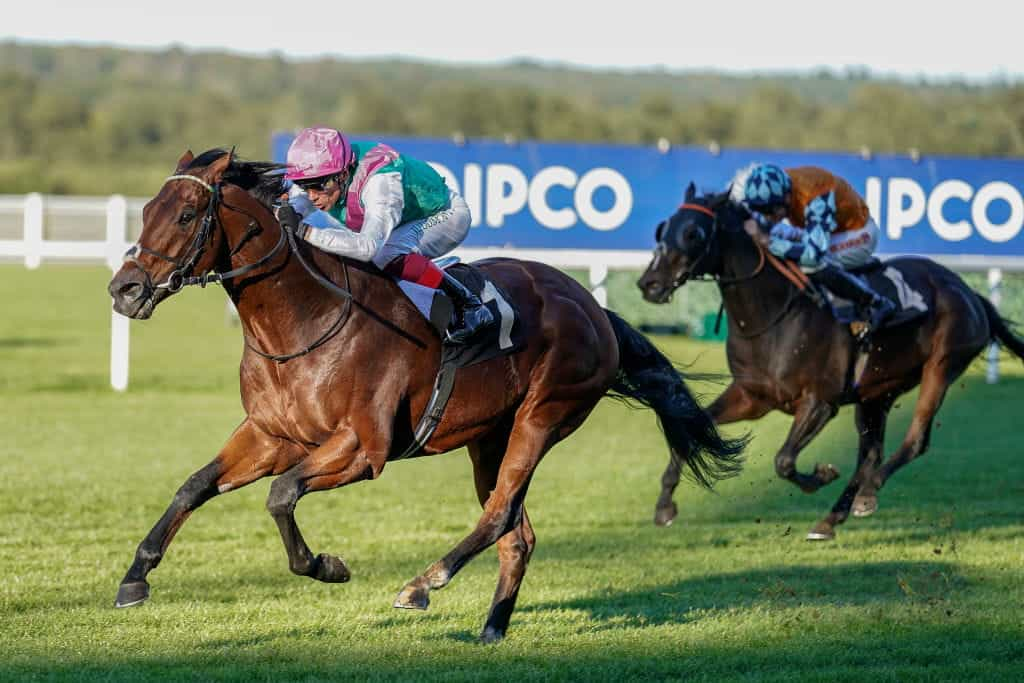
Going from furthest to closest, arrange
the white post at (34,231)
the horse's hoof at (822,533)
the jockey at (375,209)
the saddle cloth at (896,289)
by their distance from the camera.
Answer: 1. the white post at (34,231)
2. the saddle cloth at (896,289)
3. the horse's hoof at (822,533)
4. the jockey at (375,209)

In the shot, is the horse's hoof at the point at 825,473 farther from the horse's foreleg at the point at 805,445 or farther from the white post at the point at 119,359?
the white post at the point at 119,359

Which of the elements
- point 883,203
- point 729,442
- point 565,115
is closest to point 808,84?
point 565,115

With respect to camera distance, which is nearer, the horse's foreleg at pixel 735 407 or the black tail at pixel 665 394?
the black tail at pixel 665 394

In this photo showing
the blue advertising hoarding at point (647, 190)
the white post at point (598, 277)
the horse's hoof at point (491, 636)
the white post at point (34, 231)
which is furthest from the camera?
the blue advertising hoarding at point (647, 190)

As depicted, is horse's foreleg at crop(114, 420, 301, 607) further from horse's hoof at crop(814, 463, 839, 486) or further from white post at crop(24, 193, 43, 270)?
white post at crop(24, 193, 43, 270)

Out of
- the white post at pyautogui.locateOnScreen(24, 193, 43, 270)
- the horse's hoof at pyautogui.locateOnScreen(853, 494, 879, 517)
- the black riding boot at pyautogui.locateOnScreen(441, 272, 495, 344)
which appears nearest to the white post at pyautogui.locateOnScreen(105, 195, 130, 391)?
the white post at pyautogui.locateOnScreen(24, 193, 43, 270)

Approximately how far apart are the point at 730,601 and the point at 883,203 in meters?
10.0

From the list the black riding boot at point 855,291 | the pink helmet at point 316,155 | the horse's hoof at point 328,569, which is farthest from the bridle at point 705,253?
the horse's hoof at point 328,569

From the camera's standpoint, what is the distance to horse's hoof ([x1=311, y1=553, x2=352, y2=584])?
5059 millimetres

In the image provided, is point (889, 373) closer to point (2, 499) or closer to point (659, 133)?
point (2, 499)

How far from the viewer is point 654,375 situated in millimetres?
6309

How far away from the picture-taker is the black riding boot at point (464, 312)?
214 inches

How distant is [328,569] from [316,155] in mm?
1411

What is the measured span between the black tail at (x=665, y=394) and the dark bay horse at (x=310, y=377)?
24.3 inches
